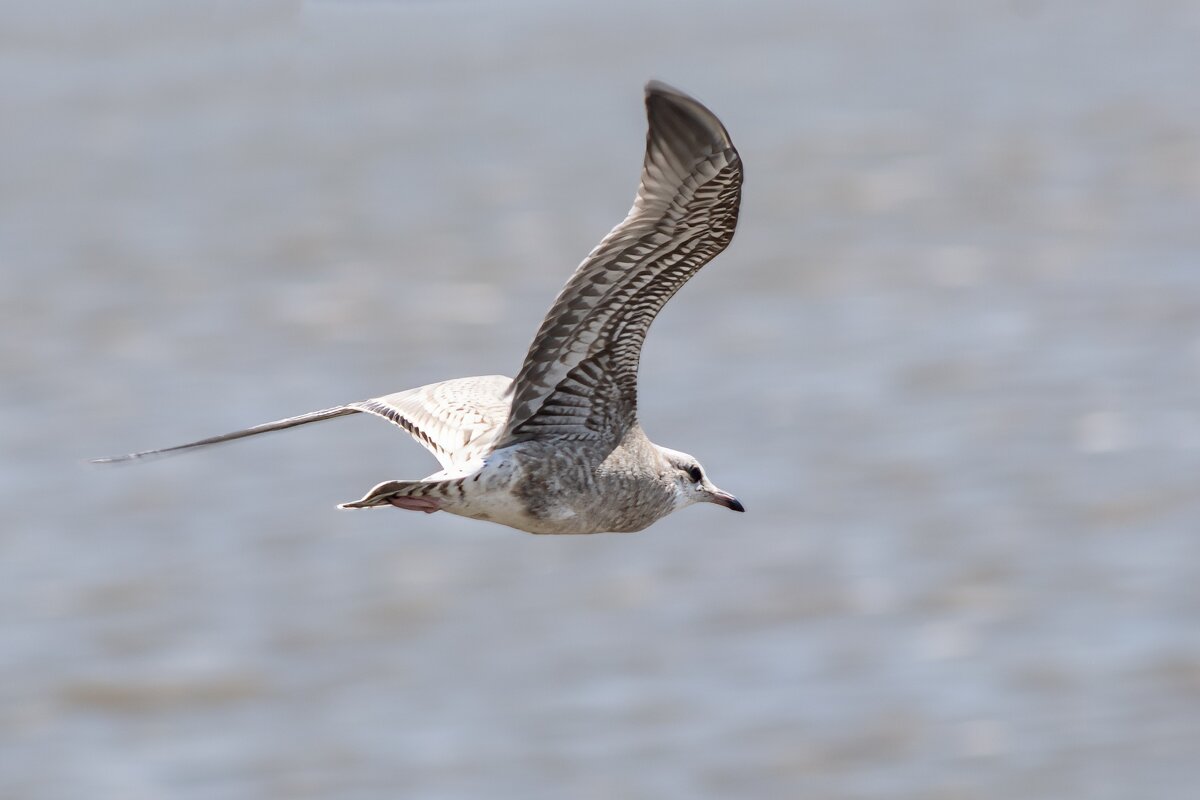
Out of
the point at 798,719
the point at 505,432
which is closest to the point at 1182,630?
the point at 798,719

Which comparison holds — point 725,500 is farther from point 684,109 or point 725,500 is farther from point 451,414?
point 684,109

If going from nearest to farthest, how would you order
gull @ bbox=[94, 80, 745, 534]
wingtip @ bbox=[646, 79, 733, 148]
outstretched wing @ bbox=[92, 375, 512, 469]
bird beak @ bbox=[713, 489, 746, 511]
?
wingtip @ bbox=[646, 79, 733, 148], gull @ bbox=[94, 80, 745, 534], outstretched wing @ bbox=[92, 375, 512, 469], bird beak @ bbox=[713, 489, 746, 511]

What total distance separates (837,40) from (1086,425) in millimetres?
Result: 7315

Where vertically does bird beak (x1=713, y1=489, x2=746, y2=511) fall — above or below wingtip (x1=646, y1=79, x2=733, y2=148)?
below

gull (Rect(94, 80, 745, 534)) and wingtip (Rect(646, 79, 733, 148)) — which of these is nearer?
wingtip (Rect(646, 79, 733, 148))

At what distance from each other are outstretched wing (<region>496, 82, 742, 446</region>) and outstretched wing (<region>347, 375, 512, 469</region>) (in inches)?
7.3

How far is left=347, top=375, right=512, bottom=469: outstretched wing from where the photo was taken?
7.71 meters

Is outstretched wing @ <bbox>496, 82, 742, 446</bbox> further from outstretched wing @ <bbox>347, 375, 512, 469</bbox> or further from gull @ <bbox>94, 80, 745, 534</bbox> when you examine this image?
outstretched wing @ <bbox>347, 375, 512, 469</bbox>

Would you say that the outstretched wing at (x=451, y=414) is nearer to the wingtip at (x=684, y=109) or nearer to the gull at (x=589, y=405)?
the gull at (x=589, y=405)

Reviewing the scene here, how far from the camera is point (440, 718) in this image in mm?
20766

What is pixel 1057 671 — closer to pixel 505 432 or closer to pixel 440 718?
pixel 440 718

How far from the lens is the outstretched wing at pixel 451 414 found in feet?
25.2

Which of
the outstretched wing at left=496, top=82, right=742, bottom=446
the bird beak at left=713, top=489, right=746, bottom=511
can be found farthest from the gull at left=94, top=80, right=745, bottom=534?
the bird beak at left=713, top=489, right=746, bottom=511

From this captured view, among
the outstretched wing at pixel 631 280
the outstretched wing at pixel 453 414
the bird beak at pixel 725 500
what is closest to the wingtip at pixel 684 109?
the outstretched wing at pixel 631 280
